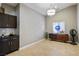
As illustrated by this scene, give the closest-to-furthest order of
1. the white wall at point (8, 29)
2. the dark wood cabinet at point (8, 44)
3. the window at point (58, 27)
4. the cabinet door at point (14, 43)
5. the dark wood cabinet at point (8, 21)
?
the window at point (58, 27), the dark wood cabinet at point (8, 44), the dark wood cabinet at point (8, 21), the white wall at point (8, 29), the cabinet door at point (14, 43)

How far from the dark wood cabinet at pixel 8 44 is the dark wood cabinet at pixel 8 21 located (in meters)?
0.47

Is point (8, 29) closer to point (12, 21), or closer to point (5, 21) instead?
point (12, 21)

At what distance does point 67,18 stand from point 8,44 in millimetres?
2200

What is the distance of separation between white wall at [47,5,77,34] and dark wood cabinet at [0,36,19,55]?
1.53 meters

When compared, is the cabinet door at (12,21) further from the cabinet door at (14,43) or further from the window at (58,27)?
the window at (58,27)

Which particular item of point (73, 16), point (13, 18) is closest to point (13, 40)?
point (13, 18)

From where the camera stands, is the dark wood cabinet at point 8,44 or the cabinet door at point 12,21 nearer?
the dark wood cabinet at point 8,44

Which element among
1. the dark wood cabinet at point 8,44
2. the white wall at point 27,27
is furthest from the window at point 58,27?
the dark wood cabinet at point 8,44

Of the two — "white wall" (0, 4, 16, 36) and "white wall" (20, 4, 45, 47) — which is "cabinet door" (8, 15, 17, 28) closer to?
"white wall" (0, 4, 16, 36)

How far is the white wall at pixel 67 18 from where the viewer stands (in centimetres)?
284

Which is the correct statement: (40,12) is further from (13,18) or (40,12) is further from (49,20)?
(13,18)

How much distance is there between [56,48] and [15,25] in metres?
1.89

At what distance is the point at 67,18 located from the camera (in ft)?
9.69

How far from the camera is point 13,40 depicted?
3.62 metres
